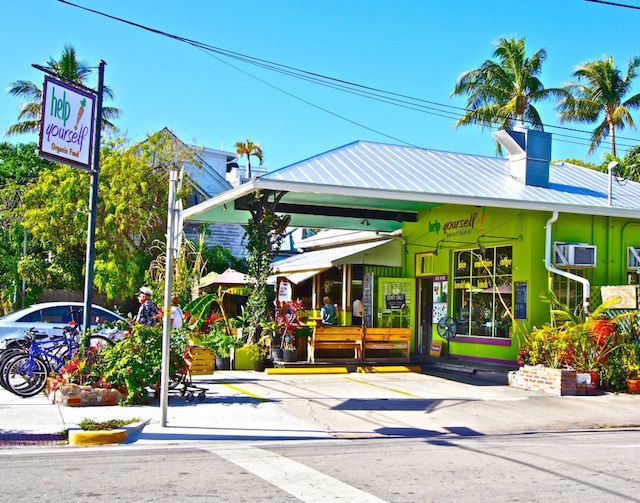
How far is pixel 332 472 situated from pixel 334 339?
10542 millimetres

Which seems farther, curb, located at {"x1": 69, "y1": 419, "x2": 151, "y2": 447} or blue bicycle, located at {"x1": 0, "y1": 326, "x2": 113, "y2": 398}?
blue bicycle, located at {"x1": 0, "y1": 326, "x2": 113, "y2": 398}

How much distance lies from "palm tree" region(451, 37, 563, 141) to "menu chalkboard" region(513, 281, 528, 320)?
2232cm

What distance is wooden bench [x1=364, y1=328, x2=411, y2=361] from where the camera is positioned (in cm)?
1858

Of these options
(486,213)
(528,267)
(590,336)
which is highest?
(486,213)

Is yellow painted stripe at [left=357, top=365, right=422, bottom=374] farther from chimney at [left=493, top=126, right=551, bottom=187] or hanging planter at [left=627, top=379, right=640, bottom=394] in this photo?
chimney at [left=493, top=126, right=551, bottom=187]

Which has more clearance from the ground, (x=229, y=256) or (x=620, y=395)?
(x=229, y=256)

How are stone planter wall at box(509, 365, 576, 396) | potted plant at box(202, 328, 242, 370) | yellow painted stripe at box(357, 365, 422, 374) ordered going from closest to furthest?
1. stone planter wall at box(509, 365, 576, 396)
2. potted plant at box(202, 328, 242, 370)
3. yellow painted stripe at box(357, 365, 422, 374)

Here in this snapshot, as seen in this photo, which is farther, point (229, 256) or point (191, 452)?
point (229, 256)

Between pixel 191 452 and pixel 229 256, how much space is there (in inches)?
971

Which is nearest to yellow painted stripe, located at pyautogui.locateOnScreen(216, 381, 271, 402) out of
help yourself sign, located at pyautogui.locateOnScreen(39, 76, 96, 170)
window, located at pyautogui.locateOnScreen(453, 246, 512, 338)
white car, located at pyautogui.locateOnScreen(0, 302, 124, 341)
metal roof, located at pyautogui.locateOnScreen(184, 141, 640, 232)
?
white car, located at pyautogui.locateOnScreen(0, 302, 124, 341)

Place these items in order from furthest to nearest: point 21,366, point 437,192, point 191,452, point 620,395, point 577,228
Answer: point 577,228
point 437,192
point 620,395
point 21,366
point 191,452

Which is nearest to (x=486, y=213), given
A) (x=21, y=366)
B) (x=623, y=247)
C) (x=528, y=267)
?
(x=528, y=267)

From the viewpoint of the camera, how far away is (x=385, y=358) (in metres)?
18.9

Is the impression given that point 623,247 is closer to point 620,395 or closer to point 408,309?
point 620,395
